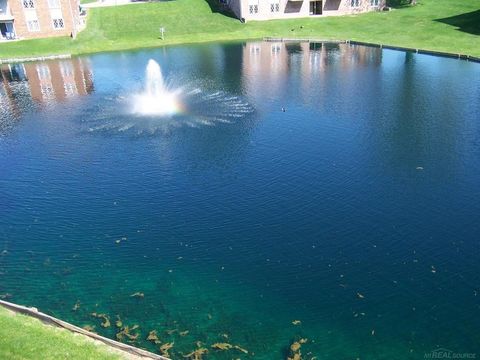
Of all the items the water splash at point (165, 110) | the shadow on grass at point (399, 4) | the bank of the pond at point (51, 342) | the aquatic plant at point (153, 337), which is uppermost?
the shadow on grass at point (399, 4)

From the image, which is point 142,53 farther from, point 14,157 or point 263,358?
point 263,358

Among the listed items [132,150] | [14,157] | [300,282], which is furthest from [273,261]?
[14,157]

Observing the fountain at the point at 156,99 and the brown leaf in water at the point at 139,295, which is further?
the fountain at the point at 156,99

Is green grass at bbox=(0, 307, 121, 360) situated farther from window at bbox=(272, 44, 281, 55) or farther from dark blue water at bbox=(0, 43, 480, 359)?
window at bbox=(272, 44, 281, 55)

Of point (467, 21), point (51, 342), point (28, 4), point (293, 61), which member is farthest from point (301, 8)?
point (51, 342)

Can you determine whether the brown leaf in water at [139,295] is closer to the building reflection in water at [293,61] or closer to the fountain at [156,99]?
the fountain at [156,99]

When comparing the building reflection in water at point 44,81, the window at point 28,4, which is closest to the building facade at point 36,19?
the window at point 28,4

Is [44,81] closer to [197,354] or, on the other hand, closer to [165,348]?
[165,348]
